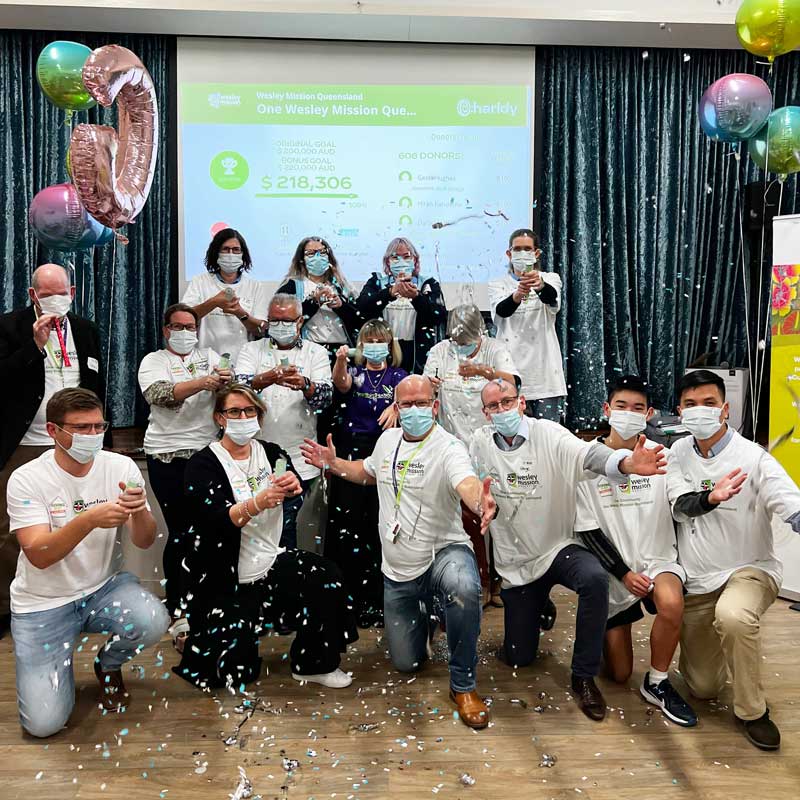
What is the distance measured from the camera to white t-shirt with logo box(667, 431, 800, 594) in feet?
9.44

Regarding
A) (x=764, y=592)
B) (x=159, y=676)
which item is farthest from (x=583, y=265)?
(x=159, y=676)

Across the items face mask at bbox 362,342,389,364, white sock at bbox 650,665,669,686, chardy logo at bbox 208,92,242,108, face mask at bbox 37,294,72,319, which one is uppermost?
chardy logo at bbox 208,92,242,108

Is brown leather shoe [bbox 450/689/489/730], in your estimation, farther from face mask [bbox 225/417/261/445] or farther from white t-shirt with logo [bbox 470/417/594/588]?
face mask [bbox 225/417/261/445]

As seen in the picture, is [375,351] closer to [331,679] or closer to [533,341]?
[533,341]

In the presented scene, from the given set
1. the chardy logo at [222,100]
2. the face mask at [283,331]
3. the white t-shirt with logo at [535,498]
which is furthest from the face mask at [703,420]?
the chardy logo at [222,100]

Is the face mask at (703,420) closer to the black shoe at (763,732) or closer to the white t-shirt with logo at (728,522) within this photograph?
the white t-shirt with logo at (728,522)

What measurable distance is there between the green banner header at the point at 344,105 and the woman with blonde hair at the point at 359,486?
2.17m

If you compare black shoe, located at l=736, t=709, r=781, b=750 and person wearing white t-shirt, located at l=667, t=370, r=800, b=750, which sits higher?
person wearing white t-shirt, located at l=667, t=370, r=800, b=750

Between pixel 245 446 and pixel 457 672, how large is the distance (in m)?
1.18

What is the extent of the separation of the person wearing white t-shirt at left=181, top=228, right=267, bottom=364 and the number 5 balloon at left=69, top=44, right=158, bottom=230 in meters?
0.52

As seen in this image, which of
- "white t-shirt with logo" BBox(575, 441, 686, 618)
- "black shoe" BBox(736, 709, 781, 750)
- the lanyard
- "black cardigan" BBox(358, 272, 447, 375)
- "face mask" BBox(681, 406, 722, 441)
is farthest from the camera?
"black cardigan" BBox(358, 272, 447, 375)

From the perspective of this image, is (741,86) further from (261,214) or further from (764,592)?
(261,214)

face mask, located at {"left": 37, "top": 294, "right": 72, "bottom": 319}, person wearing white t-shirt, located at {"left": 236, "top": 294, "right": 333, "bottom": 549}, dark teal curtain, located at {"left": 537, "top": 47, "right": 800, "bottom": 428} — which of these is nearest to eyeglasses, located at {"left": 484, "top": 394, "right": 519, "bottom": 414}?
person wearing white t-shirt, located at {"left": 236, "top": 294, "right": 333, "bottom": 549}

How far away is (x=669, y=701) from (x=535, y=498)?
33.6 inches
